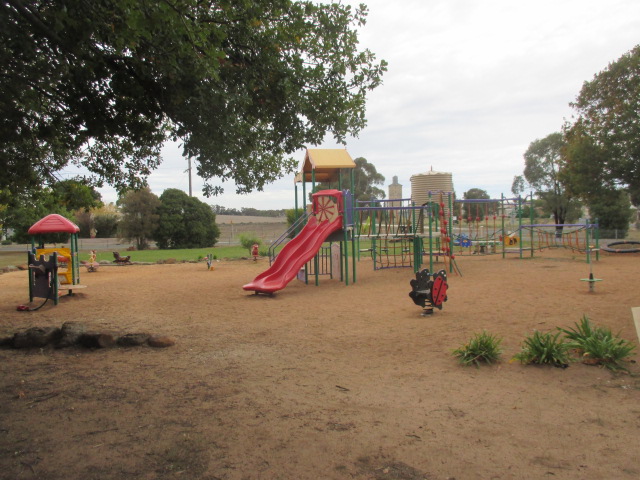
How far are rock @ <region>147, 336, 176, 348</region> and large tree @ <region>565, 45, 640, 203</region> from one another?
23.1m

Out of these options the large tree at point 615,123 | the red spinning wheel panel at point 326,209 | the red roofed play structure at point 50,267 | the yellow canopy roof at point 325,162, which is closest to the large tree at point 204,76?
the red roofed play structure at point 50,267

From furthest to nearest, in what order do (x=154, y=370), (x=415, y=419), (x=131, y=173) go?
(x=131, y=173) → (x=154, y=370) → (x=415, y=419)

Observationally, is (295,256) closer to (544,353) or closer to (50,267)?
(50,267)

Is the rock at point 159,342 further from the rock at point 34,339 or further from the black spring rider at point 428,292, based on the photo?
the black spring rider at point 428,292

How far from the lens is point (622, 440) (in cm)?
Result: 375

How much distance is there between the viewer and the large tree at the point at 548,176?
42.5 meters

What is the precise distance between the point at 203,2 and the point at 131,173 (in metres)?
3.76

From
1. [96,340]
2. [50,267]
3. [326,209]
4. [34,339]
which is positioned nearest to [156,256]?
[326,209]

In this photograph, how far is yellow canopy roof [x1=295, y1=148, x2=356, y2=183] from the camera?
15.2 metres

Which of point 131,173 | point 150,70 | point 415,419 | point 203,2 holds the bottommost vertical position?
point 415,419

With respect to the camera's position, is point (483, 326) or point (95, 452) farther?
point (483, 326)

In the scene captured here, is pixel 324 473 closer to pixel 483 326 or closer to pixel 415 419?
pixel 415 419

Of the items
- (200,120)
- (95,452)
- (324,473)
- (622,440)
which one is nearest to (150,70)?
(200,120)

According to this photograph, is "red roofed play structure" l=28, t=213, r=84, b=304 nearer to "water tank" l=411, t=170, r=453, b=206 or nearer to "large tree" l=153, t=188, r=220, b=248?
"water tank" l=411, t=170, r=453, b=206
